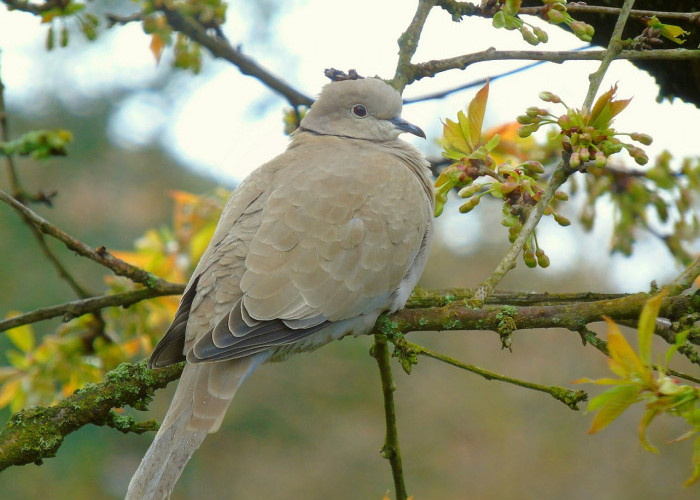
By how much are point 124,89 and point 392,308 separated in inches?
425

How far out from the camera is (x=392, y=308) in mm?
2408

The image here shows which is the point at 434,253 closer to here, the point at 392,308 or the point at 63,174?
the point at 63,174

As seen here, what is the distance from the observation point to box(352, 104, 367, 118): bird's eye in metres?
3.06

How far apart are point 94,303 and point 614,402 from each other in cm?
172

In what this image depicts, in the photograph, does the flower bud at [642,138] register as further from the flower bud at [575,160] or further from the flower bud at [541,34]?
the flower bud at [541,34]

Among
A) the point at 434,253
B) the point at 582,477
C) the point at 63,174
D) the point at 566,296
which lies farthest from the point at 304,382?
the point at 566,296

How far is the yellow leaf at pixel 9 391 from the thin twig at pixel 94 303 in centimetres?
51

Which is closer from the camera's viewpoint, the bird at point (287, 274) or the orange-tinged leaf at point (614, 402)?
the orange-tinged leaf at point (614, 402)

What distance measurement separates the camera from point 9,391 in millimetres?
2787

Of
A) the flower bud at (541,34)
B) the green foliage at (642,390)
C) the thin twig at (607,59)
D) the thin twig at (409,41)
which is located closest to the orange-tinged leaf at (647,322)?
the green foliage at (642,390)

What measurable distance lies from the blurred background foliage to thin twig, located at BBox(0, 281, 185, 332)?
19.5ft

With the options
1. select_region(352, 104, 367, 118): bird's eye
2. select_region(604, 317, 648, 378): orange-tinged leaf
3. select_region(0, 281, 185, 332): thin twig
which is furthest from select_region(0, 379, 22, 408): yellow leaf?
select_region(604, 317, 648, 378): orange-tinged leaf

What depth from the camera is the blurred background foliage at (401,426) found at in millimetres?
8273

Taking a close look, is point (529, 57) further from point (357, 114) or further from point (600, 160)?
point (357, 114)
